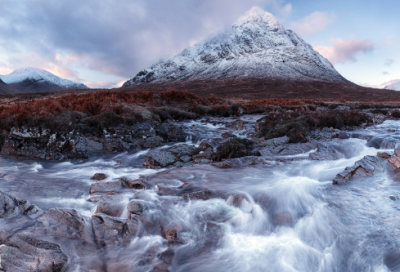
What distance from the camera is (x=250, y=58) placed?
384 ft

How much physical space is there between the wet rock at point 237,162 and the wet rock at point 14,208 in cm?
464

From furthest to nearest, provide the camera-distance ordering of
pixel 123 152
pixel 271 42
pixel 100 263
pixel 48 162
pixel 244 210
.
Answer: pixel 271 42 → pixel 123 152 → pixel 48 162 → pixel 244 210 → pixel 100 263

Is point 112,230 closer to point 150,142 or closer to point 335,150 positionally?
point 150,142

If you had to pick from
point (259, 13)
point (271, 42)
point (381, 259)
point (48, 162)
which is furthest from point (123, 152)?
point (259, 13)

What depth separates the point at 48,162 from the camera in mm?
8242

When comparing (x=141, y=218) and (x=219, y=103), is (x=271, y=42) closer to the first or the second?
(x=219, y=103)

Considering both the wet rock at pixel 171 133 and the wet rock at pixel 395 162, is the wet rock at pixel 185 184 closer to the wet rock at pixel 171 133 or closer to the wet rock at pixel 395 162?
the wet rock at pixel 171 133

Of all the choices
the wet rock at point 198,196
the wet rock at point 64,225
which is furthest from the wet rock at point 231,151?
the wet rock at point 64,225

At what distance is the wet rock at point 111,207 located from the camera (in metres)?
4.39

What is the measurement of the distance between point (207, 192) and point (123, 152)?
5240 millimetres

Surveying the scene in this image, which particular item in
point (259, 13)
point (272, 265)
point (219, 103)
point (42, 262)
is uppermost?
point (259, 13)

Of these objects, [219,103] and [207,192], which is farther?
[219,103]

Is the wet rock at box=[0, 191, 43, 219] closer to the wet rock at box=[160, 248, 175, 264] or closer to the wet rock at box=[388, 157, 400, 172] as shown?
the wet rock at box=[160, 248, 175, 264]

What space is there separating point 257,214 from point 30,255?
384 centimetres
